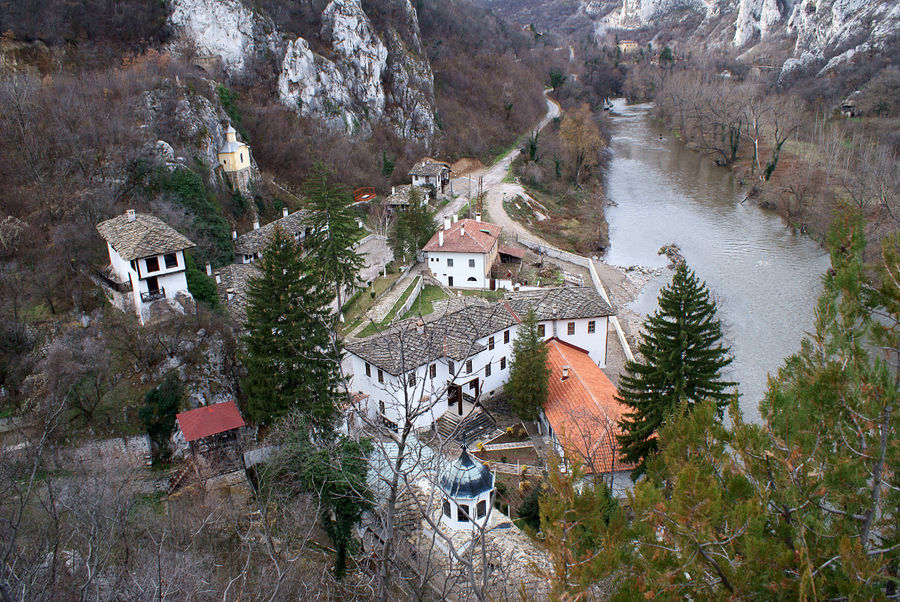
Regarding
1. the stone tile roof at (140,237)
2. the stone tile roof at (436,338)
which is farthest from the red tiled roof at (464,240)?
the stone tile roof at (140,237)

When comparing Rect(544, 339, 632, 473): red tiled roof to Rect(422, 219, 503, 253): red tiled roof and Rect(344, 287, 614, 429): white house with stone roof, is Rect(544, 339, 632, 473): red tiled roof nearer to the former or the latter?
Rect(344, 287, 614, 429): white house with stone roof

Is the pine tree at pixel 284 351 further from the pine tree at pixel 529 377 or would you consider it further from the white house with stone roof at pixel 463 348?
the pine tree at pixel 529 377

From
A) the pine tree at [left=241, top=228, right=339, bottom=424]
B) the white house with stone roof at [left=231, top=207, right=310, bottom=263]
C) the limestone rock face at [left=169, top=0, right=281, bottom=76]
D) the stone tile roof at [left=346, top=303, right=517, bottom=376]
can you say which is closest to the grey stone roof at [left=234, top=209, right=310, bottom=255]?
the white house with stone roof at [left=231, top=207, right=310, bottom=263]

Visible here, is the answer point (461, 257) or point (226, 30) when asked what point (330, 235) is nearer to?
point (461, 257)

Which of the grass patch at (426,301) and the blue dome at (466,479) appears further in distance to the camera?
the grass patch at (426,301)

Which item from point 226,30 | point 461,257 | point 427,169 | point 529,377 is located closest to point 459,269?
point 461,257

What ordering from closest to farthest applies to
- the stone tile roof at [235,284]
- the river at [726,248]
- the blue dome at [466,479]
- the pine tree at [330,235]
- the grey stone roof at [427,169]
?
the blue dome at [466,479]
the stone tile roof at [235,284]
the pine tree at [330,235]
the river at [726,248]
the grey stone roof at [427,169]

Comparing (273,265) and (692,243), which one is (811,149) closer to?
(692,243)

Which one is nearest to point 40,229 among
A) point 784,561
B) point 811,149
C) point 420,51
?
point 784,561
